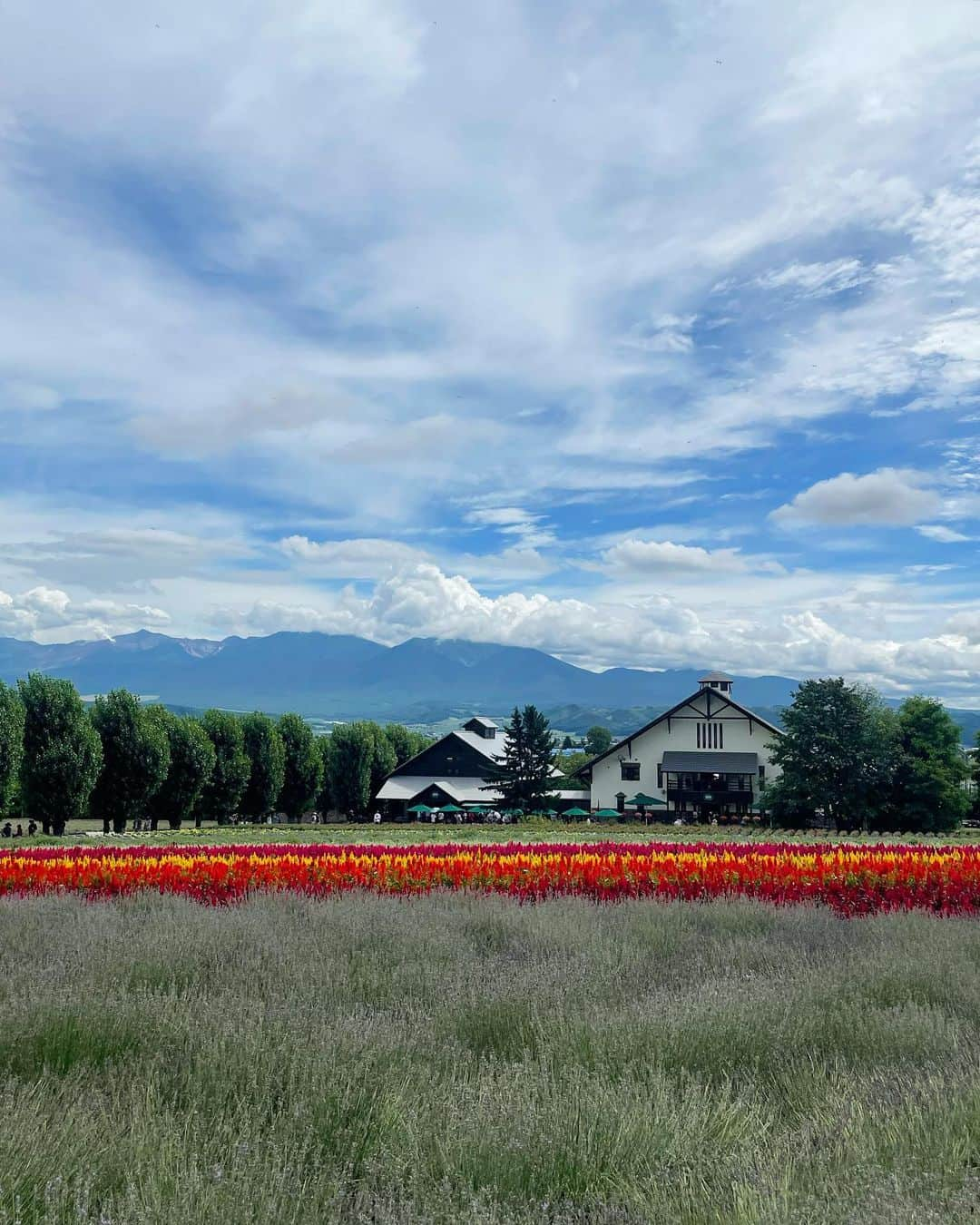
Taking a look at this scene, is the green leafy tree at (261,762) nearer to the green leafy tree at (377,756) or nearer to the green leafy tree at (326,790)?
the green leafy tree at (326,790)

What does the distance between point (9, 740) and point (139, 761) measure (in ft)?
22.3

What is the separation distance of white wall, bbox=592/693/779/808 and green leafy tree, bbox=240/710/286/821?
20531mm

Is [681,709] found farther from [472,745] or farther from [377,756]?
[377,756]

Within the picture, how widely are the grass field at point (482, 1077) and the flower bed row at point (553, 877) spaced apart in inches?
124

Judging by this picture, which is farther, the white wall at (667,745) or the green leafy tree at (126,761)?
the white wall at (667,745)

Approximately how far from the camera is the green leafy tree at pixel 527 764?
5766 centimetres

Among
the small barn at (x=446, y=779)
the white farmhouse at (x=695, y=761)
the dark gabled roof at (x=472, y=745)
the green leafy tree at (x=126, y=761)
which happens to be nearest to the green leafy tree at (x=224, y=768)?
the green leafy tree at (x=126, y=761)

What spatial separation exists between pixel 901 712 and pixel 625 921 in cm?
4653

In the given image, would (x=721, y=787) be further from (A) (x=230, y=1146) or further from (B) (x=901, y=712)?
(A) (x=230, y=1146)

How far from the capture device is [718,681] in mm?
65812

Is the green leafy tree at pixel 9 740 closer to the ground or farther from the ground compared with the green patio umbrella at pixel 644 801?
farther from the ground

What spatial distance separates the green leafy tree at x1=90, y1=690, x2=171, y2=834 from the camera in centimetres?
4678

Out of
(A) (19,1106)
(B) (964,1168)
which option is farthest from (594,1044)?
(A) (19,1106)

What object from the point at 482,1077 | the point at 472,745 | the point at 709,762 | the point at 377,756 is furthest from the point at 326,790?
the point at 482,1077
